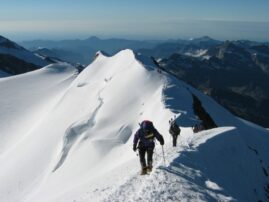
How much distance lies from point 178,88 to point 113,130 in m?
11.4

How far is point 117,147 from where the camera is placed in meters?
33.1

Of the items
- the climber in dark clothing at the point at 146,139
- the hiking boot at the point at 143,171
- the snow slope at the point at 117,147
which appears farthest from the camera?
the climber in dark clothing at the point at 146,139

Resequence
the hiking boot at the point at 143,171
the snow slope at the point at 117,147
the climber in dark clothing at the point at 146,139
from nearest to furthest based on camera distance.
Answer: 1. the snow slope at the point at 117,147
2. the hiking boot at the point at 143,171
3. the climber in dark clothing at the point at 146,139

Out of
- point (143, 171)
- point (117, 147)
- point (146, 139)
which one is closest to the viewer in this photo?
point (143, 171)

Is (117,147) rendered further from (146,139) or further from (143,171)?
(143,171)

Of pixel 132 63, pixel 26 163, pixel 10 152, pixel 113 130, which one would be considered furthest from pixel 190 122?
pixel 132 63

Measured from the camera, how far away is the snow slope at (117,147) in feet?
57.8

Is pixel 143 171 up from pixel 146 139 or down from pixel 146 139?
down

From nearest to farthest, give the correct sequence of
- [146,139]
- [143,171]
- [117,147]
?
[143,171]
[146,139]
[117,147]

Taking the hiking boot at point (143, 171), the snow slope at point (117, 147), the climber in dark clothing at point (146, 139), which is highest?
the climber in dark clothing at point (146, 139)

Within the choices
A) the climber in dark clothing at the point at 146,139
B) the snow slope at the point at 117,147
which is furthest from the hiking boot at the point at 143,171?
the snow slope at the point at 117,147

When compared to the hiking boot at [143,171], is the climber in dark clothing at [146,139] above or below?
above

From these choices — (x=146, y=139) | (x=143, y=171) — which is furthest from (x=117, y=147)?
(x=143, y=171)

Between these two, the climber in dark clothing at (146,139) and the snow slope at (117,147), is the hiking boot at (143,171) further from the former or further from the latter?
the snow slope at (117,147)
